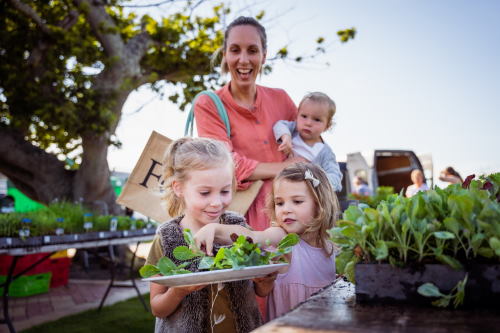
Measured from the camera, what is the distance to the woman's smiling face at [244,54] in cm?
255

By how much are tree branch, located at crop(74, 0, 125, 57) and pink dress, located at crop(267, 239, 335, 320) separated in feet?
24.8

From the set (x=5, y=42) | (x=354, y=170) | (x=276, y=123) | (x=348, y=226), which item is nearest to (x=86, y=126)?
(x=5, y=42)

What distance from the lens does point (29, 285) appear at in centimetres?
691

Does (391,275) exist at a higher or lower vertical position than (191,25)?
lower

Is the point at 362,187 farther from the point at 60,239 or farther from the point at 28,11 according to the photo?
the point at 60,239

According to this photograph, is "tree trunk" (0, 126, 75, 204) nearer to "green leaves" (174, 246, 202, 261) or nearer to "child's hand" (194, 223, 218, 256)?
"child's hand" (194, 223, 218, 256)

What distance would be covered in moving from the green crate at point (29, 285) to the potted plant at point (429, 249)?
21.7 feet

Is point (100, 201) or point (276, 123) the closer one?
point (276, 123)

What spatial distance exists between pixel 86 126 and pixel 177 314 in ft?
23.7

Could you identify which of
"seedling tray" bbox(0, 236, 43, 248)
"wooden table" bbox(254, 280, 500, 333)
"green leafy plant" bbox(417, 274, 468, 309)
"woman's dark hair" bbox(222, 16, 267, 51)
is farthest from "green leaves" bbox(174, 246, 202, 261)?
"seedling tray" bbox(0, 236, 43, 248)

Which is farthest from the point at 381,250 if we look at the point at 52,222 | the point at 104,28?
the point at 104,28

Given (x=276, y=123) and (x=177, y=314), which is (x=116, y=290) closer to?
(x=276, y=123)

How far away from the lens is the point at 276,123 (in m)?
2.73

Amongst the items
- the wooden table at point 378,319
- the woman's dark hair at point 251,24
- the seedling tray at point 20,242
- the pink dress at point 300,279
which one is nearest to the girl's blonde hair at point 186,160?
the pink dress at point 300,279
